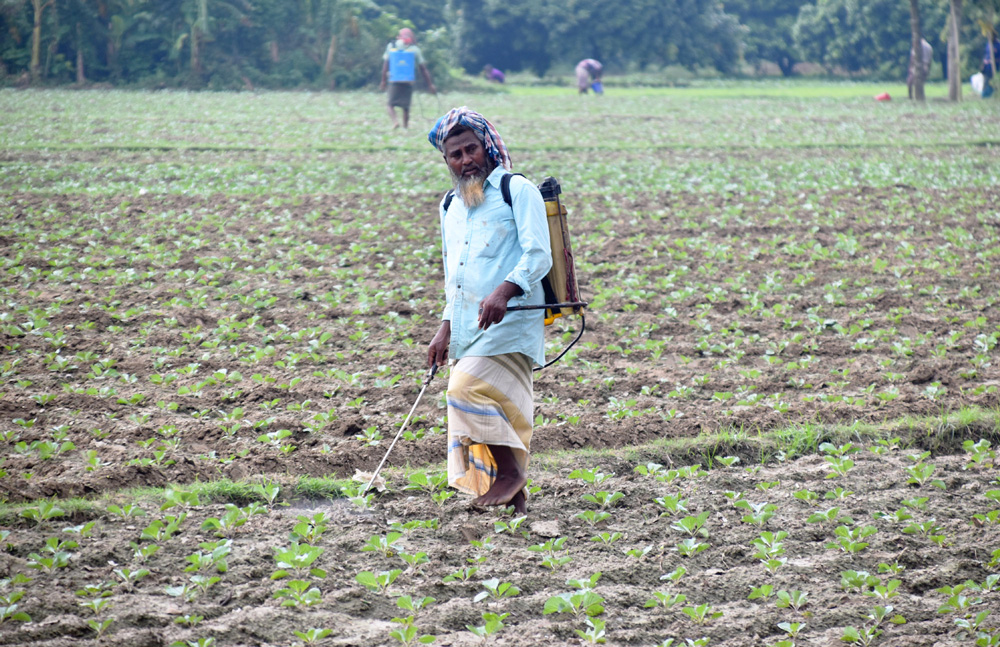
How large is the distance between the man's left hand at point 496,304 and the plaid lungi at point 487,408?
25 centimetres

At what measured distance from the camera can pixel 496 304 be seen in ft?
13.9

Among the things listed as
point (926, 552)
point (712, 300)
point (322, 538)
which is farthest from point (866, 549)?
point (712, 300)

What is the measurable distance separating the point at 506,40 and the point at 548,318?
44.4 metres

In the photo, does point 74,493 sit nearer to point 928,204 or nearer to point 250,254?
point 250,254

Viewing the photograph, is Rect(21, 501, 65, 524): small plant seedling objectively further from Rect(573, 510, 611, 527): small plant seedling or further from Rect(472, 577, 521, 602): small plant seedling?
Rect(573, 510, 611, 527): small plant seedling

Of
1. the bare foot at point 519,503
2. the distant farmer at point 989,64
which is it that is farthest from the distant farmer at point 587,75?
the bare foot at point 519,503

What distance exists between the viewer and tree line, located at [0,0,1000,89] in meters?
31.6

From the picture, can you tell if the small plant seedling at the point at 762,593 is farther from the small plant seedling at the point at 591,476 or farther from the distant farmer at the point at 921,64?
the distant farmer at the point at 921,64

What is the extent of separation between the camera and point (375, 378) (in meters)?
6.65

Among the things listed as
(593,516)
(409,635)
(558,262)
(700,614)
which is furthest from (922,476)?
(409,635)

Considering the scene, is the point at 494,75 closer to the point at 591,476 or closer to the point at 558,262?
the point at 591,476

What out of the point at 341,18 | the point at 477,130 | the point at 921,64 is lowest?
the point at 477,130

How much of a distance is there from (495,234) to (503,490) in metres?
1.20

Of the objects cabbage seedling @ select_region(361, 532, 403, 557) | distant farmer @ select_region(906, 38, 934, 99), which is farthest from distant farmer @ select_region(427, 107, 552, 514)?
distant farmer @ select_region(906, 38, 934, 99)
